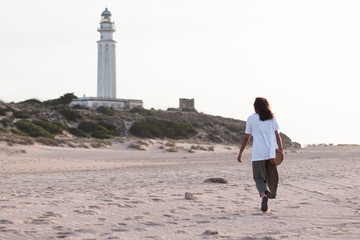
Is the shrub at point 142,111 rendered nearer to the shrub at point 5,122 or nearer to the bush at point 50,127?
the bush at point 50,127

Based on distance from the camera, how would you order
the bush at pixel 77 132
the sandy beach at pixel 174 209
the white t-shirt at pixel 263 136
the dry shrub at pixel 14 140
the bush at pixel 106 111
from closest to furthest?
the sandy beach at pixel 174 209 < the white t-shirt at pixel 263 136 < the dry shrub at pixel 14 140 < the bush at pixel 77 132 < the bush at pixel 106 111

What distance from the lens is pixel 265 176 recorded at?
7.77 meters

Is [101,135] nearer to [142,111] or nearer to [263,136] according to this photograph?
[142,111]

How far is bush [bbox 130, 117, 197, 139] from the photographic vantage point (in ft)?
147

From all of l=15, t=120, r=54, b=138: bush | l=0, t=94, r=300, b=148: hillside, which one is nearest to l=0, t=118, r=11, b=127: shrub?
l=0, t=94, r=300, b=148: hillside

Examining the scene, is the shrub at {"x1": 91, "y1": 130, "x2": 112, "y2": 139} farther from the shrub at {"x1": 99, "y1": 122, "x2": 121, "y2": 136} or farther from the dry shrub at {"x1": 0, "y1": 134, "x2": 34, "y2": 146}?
the dry shrub at {"x1": 0, "y1": 134, "x2": 34, "y2": 146}

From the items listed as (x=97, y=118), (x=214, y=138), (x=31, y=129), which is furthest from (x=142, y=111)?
(x=31, y=129)

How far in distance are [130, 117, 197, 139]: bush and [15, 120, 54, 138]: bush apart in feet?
38.4

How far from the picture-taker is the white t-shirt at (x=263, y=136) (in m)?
7.67

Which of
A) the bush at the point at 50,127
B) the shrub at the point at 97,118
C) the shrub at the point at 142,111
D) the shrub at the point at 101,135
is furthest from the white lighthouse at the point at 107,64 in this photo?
the bush at the point at 50,127

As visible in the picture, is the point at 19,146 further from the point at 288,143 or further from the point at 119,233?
the point at 288,143

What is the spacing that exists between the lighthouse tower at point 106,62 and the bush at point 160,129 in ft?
60.6

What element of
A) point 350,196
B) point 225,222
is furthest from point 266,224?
point 350,196

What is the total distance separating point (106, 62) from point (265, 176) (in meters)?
61.0
